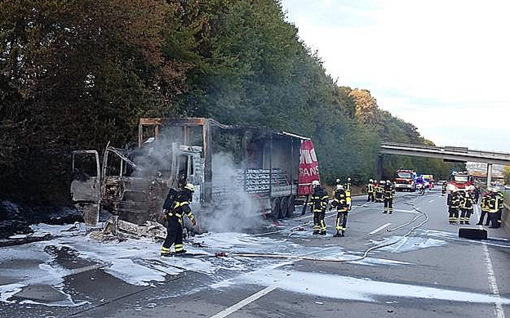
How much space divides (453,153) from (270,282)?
277 feet

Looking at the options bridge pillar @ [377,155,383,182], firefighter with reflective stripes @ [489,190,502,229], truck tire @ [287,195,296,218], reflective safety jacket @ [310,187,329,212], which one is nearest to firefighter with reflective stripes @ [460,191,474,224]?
firefighter with reflective stripes @ [489,190,502,229]

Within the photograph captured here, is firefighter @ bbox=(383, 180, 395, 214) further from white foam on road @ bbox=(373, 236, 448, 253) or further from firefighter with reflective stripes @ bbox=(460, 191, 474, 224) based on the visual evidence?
white foam on road @ bbox=(373, 236, 448, 253)

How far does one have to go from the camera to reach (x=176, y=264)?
37.0 feet

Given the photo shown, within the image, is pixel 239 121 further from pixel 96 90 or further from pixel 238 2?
pixel 96 90

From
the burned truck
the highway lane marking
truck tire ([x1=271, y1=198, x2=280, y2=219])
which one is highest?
the burned truck

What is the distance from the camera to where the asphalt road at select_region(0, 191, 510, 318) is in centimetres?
802

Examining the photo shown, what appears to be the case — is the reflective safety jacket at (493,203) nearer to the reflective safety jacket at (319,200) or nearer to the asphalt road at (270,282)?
the asphalt road at (270,282)

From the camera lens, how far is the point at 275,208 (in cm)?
2273

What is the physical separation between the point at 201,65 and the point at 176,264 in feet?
49.4

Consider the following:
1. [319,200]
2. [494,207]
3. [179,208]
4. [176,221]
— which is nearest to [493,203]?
[494,207]

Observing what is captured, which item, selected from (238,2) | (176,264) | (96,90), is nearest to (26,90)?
(96,90)

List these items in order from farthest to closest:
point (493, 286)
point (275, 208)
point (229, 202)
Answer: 1. point (275, 208)
2. point (229, 202)
3. point (493, 286)

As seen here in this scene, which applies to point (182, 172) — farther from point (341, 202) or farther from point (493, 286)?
point (493, 286)

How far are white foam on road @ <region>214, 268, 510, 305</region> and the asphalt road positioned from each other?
0.05ft
